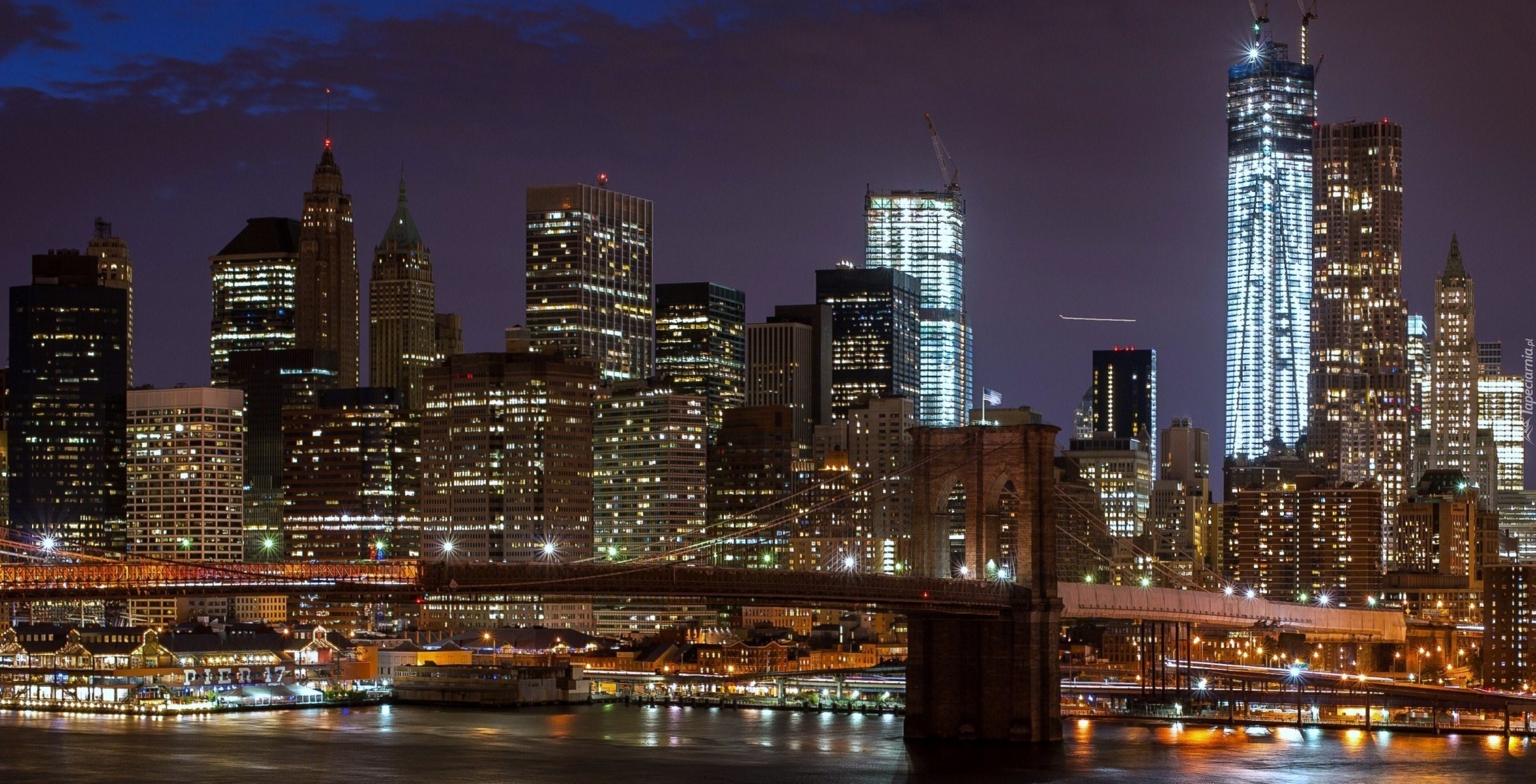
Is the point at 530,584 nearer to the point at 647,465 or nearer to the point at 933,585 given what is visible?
the point at 933,585

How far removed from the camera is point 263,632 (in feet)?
417

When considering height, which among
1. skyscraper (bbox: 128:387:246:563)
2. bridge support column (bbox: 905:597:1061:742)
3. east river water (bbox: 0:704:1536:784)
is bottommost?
east river water (bbox: 0:704:1536:784)

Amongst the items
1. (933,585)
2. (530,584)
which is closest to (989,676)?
(933,585)

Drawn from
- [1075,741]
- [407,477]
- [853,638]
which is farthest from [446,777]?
[407,477]

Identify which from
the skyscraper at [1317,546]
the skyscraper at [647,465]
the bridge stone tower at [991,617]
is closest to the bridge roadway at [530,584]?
the bridge stone tower at [991,617]

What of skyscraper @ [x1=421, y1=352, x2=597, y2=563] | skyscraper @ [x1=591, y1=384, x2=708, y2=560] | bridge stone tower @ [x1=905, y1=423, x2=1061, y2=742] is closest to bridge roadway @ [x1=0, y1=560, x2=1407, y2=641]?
bridge stone tower @ [x1=905, y1=423, x2=1061, y2=742]

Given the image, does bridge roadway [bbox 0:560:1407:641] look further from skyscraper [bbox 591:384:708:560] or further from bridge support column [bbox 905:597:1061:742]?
skyscraper [bbox 591:384:708:560]

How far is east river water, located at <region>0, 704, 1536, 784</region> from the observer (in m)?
67.3

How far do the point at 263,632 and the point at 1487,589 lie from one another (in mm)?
64298

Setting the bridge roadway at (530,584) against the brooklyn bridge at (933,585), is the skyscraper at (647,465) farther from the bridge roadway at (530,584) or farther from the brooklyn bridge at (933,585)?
the bridge roadway at (530,584)

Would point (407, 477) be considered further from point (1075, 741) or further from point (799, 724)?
point (1075, 741)

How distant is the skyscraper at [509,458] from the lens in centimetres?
17888

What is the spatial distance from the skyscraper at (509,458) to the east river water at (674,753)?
280 ft

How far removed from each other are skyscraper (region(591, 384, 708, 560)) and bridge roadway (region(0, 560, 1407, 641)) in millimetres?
108829
